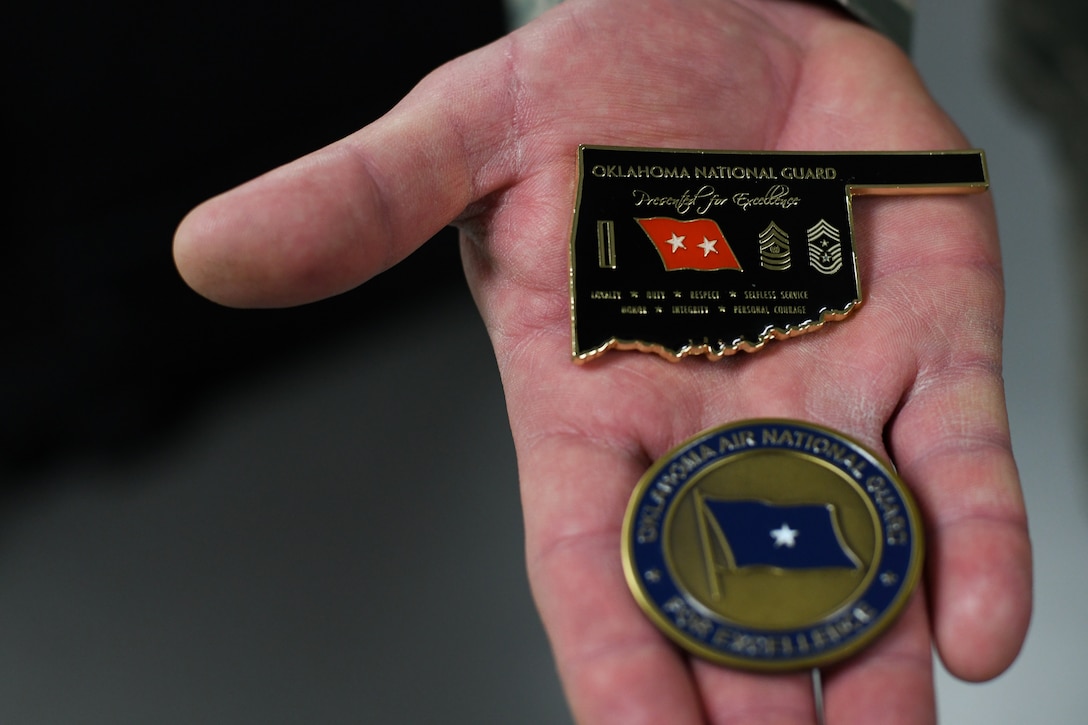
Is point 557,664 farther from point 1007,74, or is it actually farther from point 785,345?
point 1007,74

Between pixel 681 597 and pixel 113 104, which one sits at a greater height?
pixel 113 104

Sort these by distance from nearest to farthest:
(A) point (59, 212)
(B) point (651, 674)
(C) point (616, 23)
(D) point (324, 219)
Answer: (B) point (651, 674) → (D) point (324, 219) → (C) point (616, 23) → (A) point (59, 212)

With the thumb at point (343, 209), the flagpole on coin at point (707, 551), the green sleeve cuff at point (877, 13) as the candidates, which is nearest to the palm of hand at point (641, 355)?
the thumb at point (343, 209)

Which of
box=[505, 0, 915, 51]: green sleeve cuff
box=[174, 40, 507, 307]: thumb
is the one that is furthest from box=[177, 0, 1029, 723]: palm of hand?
box=[505, 0, 915, 51]: green sleeve cuff

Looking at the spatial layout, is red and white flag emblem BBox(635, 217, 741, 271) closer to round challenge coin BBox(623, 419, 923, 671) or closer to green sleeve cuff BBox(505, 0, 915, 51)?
round challenge coin BBox(623, 419, 923, 671)

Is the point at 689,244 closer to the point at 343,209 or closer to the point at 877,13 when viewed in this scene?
the point at 343,209

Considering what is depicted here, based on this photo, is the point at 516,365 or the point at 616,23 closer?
the point at 516,365

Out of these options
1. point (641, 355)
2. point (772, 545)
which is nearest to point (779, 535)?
point (772, 545)

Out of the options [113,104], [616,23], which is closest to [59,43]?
[113,104]
